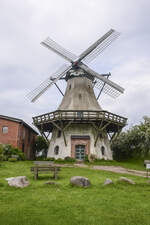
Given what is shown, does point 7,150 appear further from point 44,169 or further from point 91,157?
point 44,169

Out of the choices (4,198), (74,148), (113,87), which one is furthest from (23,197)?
(113,87)

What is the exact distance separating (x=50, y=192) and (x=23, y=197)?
1.09 m

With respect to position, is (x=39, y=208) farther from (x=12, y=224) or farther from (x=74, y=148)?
(x=74, y=148)

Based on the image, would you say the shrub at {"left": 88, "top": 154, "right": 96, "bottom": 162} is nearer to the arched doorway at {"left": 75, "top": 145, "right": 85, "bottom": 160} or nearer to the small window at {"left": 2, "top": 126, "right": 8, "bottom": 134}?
the arched doorway at {"left": 75, "top": 145, "right": 85, "bottom": 160}

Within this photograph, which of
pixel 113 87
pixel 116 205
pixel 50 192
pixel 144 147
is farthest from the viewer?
pixel 113 87

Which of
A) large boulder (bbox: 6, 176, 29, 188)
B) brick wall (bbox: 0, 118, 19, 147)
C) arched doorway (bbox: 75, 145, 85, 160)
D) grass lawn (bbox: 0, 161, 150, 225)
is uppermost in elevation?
brick wall (bbox: 0, 118, 19, 147)

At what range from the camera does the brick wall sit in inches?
926

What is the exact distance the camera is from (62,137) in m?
22.6

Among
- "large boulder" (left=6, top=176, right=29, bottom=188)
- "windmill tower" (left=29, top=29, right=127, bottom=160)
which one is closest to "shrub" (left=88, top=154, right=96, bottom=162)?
"windmill tower" (left=29, top=29, right=127, bottom=160)

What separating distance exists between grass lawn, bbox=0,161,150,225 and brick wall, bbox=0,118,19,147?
16137 millimetres

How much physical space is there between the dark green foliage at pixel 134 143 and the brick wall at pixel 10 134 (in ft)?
45.6

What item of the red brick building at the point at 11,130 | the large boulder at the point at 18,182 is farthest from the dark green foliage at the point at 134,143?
the large boulder at the point at 18,182

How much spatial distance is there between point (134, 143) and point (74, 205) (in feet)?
72.3

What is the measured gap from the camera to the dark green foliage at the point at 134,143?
21.6 meters
